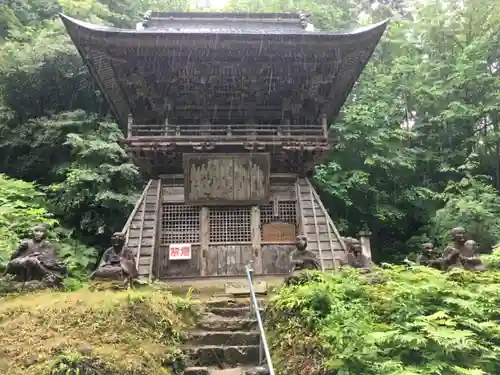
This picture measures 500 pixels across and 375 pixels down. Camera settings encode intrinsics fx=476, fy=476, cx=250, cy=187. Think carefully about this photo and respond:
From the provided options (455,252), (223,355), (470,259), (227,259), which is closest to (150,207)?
(227,259)

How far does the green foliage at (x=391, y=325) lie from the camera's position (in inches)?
234

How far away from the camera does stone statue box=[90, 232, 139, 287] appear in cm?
950

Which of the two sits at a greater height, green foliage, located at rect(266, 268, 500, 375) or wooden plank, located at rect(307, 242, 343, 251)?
wooden plank, located at rect(307, 242, 343, 251)

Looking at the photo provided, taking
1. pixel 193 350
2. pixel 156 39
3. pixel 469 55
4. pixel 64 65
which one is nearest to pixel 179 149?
pixel 156 39

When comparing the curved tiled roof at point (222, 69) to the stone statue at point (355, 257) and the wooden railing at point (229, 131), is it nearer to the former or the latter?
the wooden railing at point (229, 131)

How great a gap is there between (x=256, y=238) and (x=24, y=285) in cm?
671

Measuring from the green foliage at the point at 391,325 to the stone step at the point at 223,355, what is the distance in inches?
16.7

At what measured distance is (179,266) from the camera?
45.3 feet

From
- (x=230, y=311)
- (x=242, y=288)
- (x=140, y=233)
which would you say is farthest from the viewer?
(x=140, y=233)

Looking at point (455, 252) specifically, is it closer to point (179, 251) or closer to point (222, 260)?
point (222, 260)

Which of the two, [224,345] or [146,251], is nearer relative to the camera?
[224,345]

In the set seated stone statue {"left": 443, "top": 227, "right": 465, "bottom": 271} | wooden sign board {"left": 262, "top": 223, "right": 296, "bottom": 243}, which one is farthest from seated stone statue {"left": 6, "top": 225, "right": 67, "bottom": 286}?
seated stone statue {"left": 443, "top": 227, "right": 465, "bottom": 271}

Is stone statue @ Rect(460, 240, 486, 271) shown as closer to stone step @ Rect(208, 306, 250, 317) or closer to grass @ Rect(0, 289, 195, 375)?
stone step @ Rect(208, 306, 250, 317)

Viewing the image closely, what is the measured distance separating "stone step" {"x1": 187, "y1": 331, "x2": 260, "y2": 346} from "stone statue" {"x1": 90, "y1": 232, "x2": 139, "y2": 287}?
2300 millimetres
